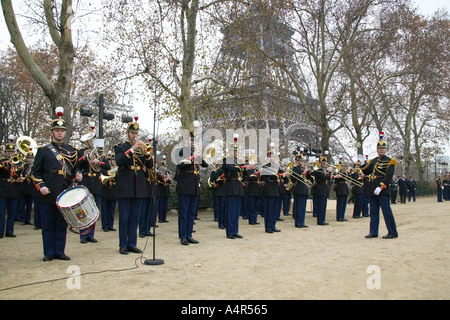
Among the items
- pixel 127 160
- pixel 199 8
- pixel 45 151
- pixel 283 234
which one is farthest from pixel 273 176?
pixel 199 8

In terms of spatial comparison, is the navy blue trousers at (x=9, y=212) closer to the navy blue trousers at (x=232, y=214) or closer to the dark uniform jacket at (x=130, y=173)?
the dark uniform jacket at (x=130, y=173)

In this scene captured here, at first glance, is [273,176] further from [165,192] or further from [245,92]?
[245,92]

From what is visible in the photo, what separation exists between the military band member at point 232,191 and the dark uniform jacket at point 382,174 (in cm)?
318

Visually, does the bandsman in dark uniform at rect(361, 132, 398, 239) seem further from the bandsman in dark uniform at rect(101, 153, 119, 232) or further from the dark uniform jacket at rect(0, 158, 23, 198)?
the dark uniform jacket at rect(0, 158, 23, 198)

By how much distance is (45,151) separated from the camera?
6973 millimetres

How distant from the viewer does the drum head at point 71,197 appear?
21.0 ft

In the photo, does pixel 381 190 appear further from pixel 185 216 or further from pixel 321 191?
pixel 185 216

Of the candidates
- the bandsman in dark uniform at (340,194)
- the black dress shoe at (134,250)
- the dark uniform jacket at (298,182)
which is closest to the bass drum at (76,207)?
the black dress shoe at (134,250)

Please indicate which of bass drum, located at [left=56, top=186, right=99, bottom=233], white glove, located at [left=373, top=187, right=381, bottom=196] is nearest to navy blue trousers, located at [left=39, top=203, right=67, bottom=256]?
bass drum, located at [left=56, top=186, right=99, bottom=233]

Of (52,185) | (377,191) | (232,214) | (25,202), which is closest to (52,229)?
(52,185)

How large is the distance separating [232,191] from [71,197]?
399 centimetres

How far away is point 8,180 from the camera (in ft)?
33.2

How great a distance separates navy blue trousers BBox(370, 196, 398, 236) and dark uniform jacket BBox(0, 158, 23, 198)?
8849mm

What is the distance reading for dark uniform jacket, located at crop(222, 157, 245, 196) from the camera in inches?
376
